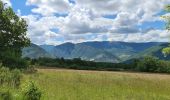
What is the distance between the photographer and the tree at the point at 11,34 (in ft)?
142

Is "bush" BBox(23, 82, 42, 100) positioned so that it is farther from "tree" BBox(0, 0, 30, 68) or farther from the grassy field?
"tree" BBox(0, 0, 30, 68)

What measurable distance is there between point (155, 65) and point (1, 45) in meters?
87.2

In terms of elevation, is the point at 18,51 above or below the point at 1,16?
below

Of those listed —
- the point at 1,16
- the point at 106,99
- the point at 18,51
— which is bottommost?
the point at 106,99

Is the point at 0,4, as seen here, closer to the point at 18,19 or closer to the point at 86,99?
the point at 18,19

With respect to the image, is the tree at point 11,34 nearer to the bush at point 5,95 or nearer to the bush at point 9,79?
the bush at point 9,79

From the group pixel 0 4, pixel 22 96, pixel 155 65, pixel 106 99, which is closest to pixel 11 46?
pixel 0 4

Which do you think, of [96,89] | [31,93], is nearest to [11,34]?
[96,89]

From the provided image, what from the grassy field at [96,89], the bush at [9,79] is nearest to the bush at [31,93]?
the grassy field at [96,89]

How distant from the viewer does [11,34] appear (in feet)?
144

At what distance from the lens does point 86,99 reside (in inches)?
835

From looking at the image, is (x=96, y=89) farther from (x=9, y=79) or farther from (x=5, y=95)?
(x=5, y=95)

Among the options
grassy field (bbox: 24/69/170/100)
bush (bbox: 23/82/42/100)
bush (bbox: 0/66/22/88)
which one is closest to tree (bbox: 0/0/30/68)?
grassy field (bbox: 24/69/170/100)

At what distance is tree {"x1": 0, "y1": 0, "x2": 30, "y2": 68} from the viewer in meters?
43.4
